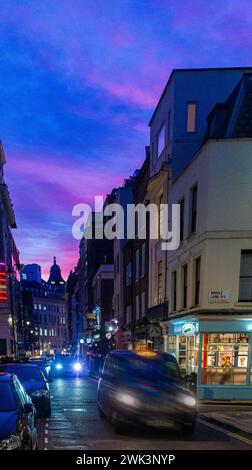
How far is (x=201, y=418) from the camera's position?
15.5 metres

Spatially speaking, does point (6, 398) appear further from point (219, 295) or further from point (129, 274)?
point (129, 274)

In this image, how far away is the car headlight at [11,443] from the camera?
6.39 meters

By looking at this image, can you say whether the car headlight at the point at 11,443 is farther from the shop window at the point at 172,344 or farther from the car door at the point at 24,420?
the shop window at the point at 172,344

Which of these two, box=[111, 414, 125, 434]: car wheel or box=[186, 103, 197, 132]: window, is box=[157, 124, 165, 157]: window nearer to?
box=[186, 103, 197, 132]: window

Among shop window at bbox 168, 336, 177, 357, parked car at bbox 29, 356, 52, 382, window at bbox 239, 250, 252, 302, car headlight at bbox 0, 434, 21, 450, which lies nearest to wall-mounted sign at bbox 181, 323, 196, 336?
window at bbox 239, 250, 252, 302

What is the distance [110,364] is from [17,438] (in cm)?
704

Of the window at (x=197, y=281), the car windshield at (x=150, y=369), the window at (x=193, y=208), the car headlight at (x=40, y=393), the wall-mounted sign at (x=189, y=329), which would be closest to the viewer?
the car windshield at (x=150, y=369)

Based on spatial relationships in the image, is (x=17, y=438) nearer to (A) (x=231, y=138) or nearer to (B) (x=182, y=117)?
(A) (x=231, y=138)

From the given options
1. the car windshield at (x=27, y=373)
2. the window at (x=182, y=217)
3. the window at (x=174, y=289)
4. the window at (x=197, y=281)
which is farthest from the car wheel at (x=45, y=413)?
the window at (x=174, y=289)

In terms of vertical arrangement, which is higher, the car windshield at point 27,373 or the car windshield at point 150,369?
the car windshield at point 150,369

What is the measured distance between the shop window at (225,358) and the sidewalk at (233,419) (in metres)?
3.35

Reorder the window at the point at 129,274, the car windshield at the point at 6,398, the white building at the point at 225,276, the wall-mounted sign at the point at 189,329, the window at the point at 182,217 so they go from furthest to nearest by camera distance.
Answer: the window at the point at 129,274 → the window at the point at 182,217 → the wall-mounted sign at the point at 189,329 → the white building at the point at 225,276 → the car windshield at the point at 6,398
